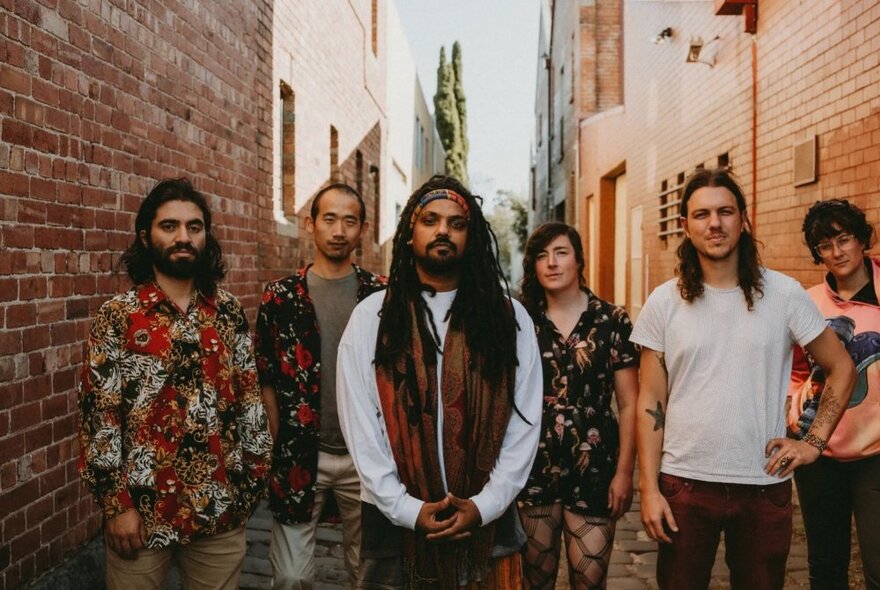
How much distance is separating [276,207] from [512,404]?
5.53 meters

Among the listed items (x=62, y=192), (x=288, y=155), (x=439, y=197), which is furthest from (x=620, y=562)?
(x=288, y=155)

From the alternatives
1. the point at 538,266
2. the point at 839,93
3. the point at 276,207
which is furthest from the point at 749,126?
the point at 538,266

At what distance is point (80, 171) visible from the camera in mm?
3945

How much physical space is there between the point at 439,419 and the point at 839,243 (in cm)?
200

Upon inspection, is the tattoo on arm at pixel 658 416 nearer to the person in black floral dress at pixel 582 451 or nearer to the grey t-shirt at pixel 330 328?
the person in black floral dress at pixel 582 451

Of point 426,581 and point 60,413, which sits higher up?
point 60,413

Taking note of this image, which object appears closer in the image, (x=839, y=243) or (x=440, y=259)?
(x=440, y=259)

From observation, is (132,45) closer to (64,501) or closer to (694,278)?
(64,501)

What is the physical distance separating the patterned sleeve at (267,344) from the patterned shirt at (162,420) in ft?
1.50

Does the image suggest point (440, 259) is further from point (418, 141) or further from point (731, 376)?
point (418, 141)

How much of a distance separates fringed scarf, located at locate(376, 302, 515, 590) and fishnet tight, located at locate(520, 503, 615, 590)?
61 cm

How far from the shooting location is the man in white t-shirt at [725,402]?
111 inches

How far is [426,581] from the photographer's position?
2.57 metres

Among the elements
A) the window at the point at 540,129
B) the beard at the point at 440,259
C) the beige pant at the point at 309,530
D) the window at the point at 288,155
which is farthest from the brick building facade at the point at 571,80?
the beard at the point at 440,259
